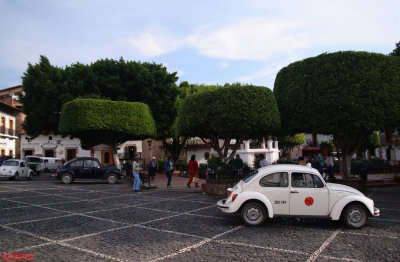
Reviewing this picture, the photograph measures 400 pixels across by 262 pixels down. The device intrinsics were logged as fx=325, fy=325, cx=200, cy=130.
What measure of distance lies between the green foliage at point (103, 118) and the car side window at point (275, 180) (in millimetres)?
16904

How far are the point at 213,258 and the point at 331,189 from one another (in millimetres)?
3942

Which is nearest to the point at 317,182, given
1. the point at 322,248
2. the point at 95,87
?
the point at 322,248

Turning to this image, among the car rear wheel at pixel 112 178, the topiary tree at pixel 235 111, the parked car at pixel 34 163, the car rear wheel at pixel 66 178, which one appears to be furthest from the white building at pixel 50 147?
→ the topiary tree at pixel 235 111

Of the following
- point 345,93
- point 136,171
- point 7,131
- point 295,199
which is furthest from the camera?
point 7,131

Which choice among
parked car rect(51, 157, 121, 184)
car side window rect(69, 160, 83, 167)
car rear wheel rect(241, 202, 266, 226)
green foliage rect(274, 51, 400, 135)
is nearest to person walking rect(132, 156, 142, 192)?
parked car rect(51, 157, 121, 184)

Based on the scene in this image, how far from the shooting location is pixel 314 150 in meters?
54.2

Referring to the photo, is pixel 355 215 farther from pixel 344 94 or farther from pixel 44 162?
pixel 44 162

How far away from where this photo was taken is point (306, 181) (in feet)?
27.0

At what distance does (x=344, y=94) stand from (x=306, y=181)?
315 inches

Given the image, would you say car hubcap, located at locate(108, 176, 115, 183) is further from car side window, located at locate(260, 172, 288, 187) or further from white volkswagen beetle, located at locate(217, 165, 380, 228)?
car side window, located at locate(260, 172, 288, 187)

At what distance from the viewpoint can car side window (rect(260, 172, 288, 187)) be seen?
8.27m

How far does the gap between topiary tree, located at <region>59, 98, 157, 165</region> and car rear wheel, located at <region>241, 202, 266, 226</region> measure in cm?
1694

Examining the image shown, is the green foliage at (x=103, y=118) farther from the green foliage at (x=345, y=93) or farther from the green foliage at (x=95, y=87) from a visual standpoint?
the green foliage at (x=345, y=93)

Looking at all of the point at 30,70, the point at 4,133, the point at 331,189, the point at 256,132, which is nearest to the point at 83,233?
the point at 331,189
